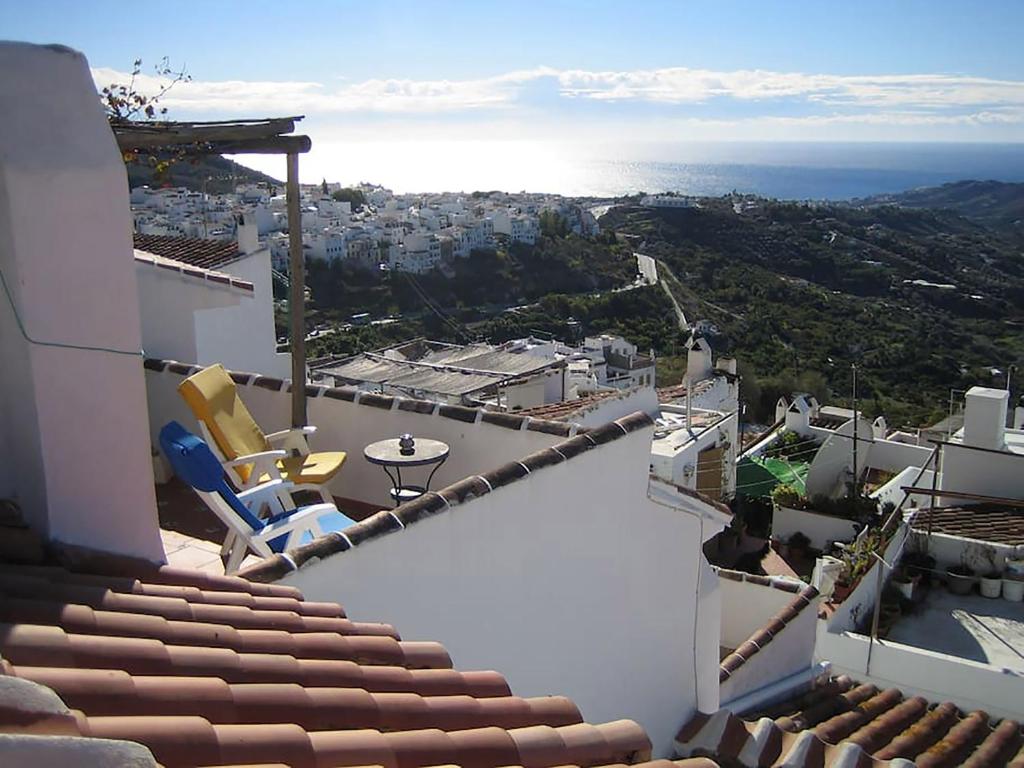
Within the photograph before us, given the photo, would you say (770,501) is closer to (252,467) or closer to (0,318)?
(252,467)

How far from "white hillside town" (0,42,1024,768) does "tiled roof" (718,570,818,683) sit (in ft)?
0.09

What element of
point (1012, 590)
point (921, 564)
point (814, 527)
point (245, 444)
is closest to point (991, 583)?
point (1012, 590)

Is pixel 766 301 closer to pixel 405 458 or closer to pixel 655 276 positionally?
pixel 655 276

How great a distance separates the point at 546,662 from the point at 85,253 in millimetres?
2922

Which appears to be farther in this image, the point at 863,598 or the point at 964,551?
the point at 964,551

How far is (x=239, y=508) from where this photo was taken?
3941 millimetres

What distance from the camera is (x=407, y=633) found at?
3.64 meters

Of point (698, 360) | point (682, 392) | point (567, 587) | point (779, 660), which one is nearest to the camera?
point (567, 587)

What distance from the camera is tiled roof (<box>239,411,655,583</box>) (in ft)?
10.3

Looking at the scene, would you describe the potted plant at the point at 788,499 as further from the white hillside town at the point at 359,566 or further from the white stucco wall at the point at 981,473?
the white stucco wall at the point at 981,473

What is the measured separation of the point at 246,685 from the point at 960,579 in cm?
816

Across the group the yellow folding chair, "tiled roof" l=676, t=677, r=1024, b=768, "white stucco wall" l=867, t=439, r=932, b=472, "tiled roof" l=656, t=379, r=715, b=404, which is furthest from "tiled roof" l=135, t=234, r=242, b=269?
"white stucco wall" l=867, t=439, r=932, b=472

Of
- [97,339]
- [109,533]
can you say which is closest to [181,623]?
[109,533]

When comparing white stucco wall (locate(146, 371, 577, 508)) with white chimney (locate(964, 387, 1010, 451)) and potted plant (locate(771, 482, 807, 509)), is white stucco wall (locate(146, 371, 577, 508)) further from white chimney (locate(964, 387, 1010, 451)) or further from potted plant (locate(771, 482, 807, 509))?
white chimney (locate(964, 387, 1010, 451))
